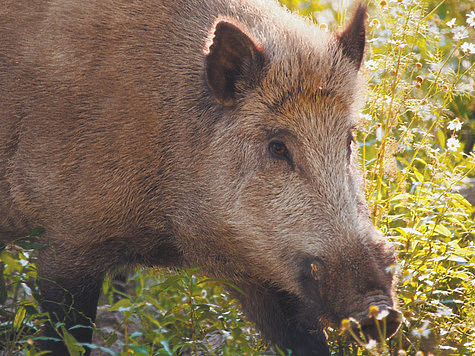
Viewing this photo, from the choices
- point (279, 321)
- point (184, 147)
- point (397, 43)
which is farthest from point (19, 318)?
point (397, 43)

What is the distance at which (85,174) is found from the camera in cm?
368

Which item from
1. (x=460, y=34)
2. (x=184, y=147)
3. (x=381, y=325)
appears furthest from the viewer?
(x=460, y=34)

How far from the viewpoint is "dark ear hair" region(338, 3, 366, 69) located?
12.6ft

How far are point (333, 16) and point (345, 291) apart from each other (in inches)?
167

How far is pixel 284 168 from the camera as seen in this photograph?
3.47 m

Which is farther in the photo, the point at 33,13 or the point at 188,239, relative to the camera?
the point at 33,13

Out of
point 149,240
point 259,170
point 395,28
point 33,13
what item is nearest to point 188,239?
point 149,240

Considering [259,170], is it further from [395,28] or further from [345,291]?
[395,28]

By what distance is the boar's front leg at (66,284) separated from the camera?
3.72 meters

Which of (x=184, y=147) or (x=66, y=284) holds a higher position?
(x=184, y=147)

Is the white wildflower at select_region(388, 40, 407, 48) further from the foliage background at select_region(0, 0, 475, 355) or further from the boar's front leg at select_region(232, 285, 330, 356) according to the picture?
the boar's front leg at select_region(232, 285, 330, 356)

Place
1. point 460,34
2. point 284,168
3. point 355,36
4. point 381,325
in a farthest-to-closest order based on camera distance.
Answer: point 460,34 → point 355,36 → point 284,168 → point 381,325

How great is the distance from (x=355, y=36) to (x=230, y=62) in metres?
0.80

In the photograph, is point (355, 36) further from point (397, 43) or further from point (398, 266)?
point (398, 266)
